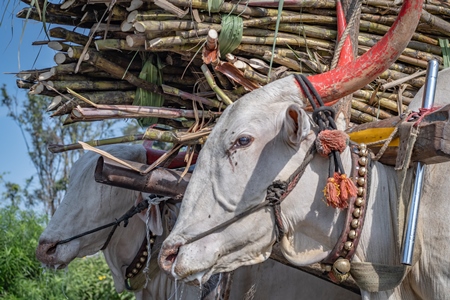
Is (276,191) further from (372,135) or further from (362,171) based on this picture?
(372,135)

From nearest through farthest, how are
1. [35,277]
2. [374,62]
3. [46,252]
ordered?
1. [374,62]
2. [46,252]
3. [35,277]

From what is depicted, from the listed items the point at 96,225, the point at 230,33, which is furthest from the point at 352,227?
the point at 96,225

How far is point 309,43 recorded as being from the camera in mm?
3311

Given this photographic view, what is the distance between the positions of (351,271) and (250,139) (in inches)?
26.5

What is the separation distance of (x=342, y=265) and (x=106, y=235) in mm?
2303

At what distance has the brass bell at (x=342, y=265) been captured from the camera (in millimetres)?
2408

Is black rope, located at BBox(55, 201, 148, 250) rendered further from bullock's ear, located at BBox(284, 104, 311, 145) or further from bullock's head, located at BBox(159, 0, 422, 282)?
bullock's ear, located at BBox(284, 104, 311, 145)

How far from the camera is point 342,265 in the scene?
2406mm

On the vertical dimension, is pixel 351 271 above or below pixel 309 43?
below

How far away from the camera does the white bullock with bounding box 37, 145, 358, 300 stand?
3900 millimetres

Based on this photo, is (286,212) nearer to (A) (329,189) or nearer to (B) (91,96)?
(A) (329,189)

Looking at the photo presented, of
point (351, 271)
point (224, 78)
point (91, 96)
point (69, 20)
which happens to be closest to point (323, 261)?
point (351, 271)

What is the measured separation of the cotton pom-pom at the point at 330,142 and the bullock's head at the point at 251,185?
0.06m

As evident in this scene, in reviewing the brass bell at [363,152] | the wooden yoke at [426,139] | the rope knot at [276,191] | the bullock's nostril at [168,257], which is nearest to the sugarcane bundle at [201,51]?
the wooden yoke at [426,139]
